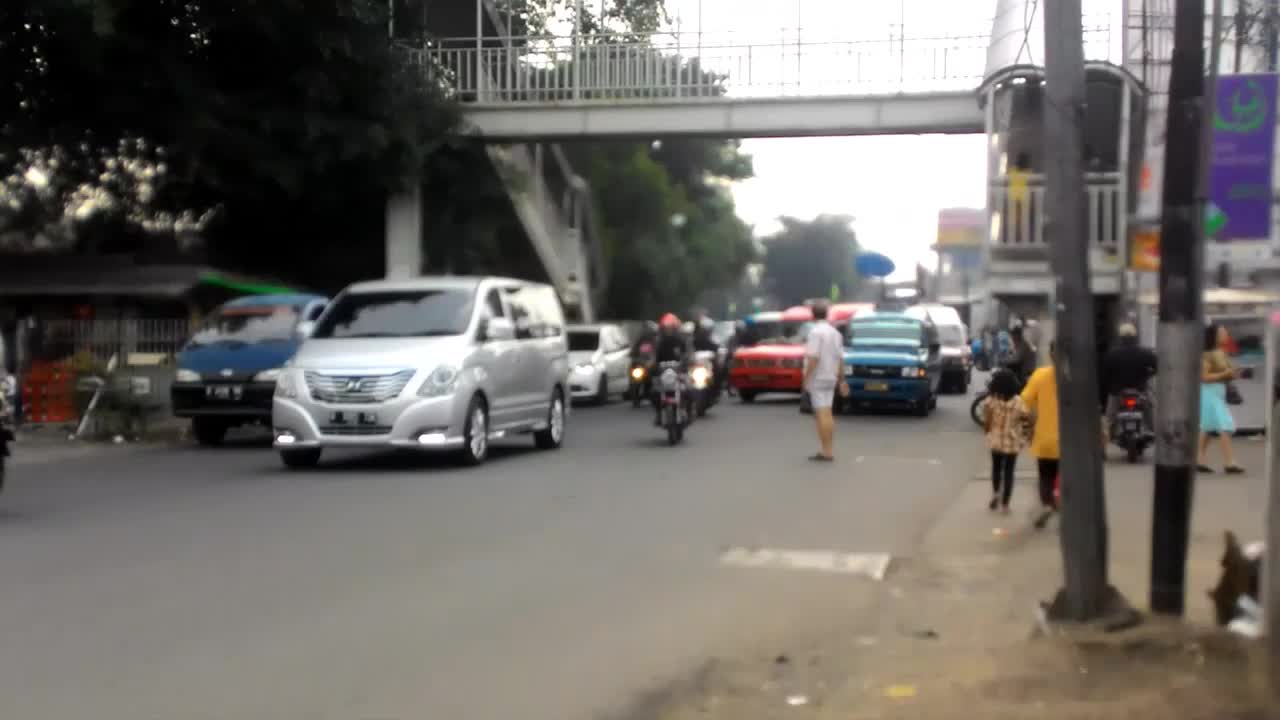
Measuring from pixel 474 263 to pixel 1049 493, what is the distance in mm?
20705

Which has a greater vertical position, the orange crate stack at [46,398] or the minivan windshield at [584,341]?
the minivan windshield at [584,341]

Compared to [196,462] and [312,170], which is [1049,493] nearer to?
[196,462]

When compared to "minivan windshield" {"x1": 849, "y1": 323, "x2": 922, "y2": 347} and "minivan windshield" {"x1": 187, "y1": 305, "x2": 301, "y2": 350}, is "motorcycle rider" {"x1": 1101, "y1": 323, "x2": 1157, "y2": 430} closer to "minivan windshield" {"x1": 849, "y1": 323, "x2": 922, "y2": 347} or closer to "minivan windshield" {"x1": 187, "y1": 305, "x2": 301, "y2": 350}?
"minivan windshield" {"x1": 849, "y1": 323, "x2": 922, "y2": 347}

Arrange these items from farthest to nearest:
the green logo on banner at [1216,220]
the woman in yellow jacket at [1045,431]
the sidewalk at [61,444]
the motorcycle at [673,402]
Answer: the motorcycle at [673,402], the sidewalk at [61,444], the woman in yellow jacket at [1045,431], the green logo on banner at [1216,220]

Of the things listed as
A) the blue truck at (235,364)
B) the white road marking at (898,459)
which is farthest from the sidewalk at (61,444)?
the white road marking at (898,459)

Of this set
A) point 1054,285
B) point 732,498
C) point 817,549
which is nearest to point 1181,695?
point 1054,285

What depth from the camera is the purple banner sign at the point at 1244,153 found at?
27.3ft

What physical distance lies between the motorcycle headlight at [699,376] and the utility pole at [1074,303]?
43.2ft

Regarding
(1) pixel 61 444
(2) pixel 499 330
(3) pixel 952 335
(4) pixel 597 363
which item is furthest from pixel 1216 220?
(3) pixel 952 335

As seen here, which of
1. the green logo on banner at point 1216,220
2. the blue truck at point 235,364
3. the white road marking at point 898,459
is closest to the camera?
the green logo on banner at point 1216,220

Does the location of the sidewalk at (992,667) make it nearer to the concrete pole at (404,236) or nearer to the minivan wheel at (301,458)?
the minivan wheel at (301,458)

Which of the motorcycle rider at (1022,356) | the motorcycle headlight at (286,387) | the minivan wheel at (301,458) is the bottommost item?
the minivan wheel at (301,458)

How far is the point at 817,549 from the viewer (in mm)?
10789

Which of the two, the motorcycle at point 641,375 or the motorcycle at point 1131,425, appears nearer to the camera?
the motorcycle at point 1131,425
